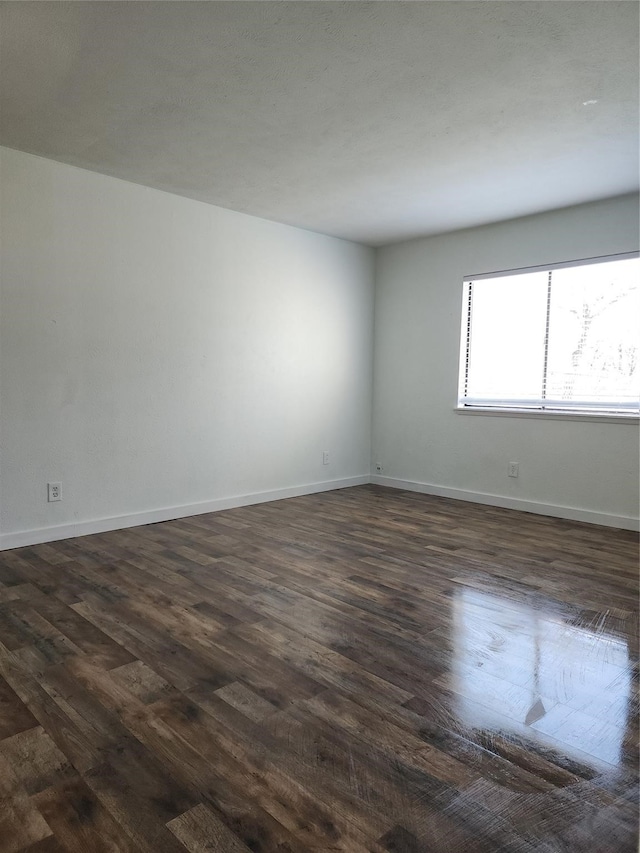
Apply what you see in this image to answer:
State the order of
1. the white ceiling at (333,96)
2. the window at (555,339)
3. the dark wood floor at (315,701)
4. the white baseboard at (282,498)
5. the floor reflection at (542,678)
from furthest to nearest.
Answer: the window at (555,339)
the white baseboard at (282,498)
the white ceiling at (333,96)
the floor reflection at (542,678)
the dark wood floor at (315,701)

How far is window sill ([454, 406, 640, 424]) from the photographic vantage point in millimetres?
4281

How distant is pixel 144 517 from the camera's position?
4223mm

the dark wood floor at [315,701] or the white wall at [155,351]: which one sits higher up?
the white wall at [155,351]

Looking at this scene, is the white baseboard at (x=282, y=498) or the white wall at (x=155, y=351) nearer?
the white wall at (x=155, y=351)

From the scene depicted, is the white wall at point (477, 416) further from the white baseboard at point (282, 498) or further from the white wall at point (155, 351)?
the white wall at point (155, 351)

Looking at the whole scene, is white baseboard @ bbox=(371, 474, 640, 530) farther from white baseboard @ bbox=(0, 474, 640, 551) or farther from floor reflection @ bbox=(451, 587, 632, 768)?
floor reflection @ bbox=(451, 587, 632, 768)

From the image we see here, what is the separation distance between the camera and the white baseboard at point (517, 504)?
4332 millimetres

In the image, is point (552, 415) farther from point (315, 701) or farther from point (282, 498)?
point (315, 701)

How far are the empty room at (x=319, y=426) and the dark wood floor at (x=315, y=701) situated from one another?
0.04ft

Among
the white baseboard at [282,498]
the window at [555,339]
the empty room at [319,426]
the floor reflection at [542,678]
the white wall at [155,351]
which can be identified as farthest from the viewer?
the window at [555,339]

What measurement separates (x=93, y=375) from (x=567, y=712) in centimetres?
336

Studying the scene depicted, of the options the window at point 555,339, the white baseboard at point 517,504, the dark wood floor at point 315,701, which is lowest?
the dark wood floor at point 315,701

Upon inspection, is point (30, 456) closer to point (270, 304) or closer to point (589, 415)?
point (270, 304)

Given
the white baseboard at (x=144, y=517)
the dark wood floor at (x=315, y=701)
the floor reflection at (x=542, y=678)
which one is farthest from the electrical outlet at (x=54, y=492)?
the floor reflection at (x=542, y=678)
